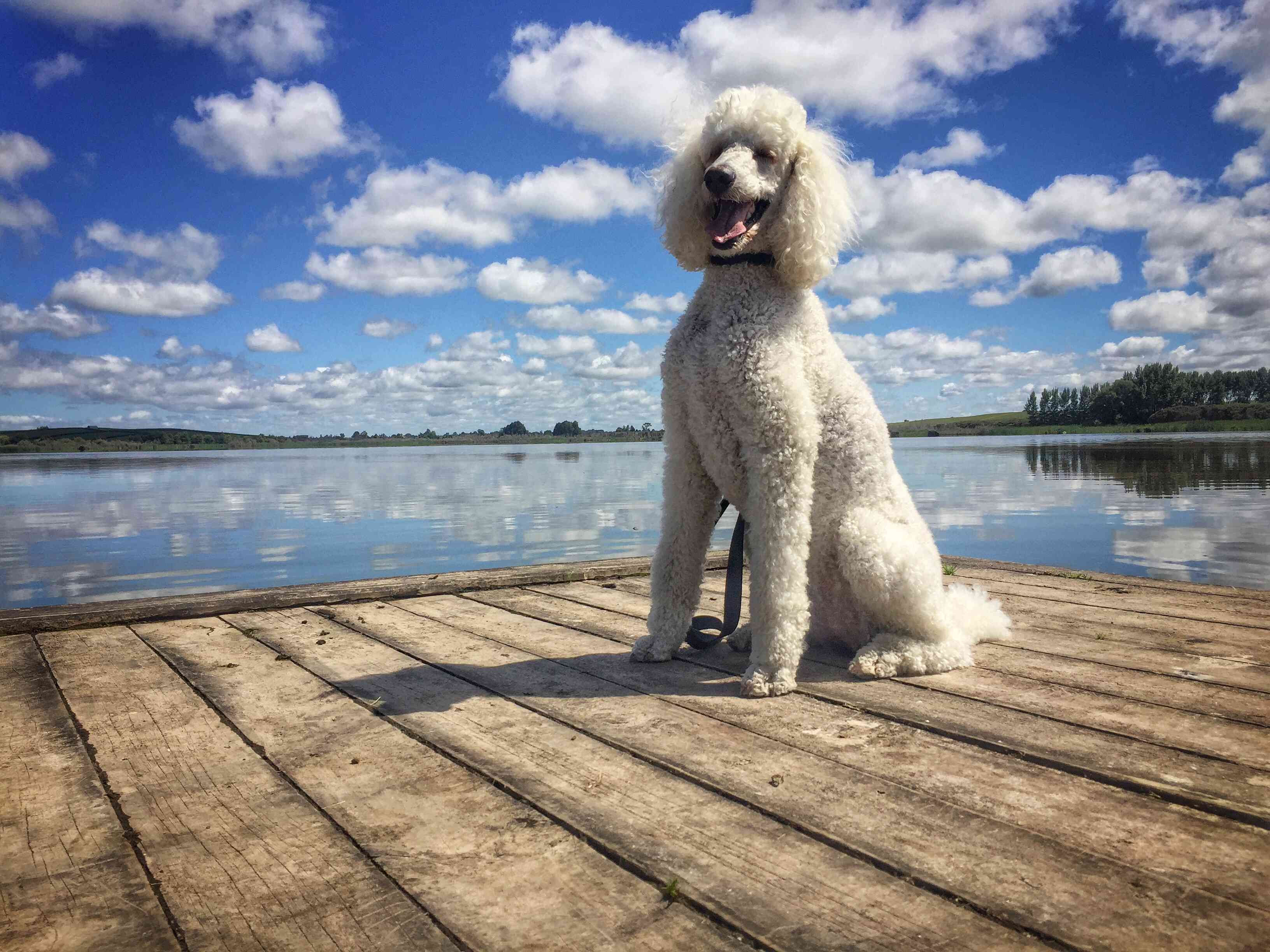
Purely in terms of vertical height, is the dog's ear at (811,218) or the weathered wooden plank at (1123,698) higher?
the dog's ear at (811,218)

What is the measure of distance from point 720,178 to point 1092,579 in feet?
13.1

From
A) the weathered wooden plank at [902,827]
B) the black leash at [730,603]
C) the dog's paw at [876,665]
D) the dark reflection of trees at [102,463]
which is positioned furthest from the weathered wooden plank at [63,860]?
the dark reflection of trees at [102,463]

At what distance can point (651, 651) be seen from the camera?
3.39 m

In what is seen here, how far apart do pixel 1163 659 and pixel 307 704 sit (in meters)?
3.39

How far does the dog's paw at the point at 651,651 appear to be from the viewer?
11.1ft

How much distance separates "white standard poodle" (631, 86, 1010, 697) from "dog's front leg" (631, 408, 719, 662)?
0.05ft

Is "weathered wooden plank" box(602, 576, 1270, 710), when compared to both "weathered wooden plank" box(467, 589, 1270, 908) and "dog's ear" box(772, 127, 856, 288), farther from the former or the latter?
"dog's ear" box(772, 127, 856, 288)

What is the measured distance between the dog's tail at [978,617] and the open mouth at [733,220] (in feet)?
5.87

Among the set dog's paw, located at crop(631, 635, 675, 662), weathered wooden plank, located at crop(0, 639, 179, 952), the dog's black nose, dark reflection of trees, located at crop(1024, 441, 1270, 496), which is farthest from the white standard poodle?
dark reflection of trees, located at crop(1024, 441, 1270, 496)

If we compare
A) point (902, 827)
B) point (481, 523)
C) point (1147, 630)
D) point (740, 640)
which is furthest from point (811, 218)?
point (481, 523)

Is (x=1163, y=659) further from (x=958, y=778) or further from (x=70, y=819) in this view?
(x=70, y=819)

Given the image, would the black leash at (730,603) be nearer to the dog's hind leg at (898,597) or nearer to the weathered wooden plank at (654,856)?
the dog's hind leg at (898,597)

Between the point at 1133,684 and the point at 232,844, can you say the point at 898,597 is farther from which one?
the point at 232,844

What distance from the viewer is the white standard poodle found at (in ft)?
9.68
